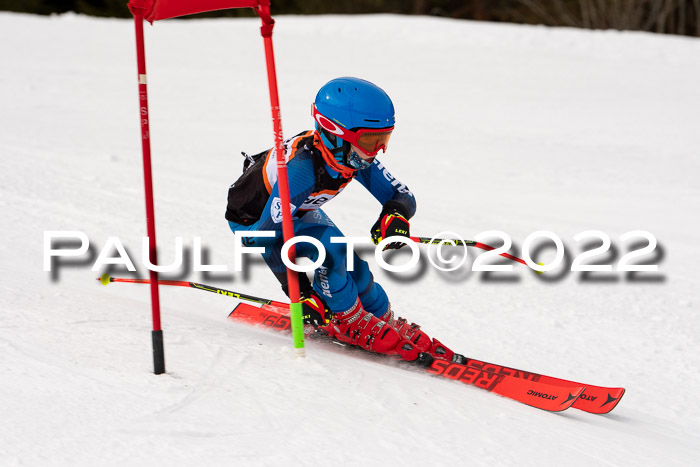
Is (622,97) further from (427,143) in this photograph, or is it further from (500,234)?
(500,234)

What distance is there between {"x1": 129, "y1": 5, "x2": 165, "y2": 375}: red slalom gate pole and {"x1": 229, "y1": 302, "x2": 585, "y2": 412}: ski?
4.93 ft

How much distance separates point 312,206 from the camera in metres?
3.90

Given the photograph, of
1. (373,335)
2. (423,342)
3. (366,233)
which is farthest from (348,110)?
(366,233)

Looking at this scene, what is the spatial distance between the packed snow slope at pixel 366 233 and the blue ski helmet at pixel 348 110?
1.07 metres

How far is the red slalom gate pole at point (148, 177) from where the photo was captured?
8.72 feet

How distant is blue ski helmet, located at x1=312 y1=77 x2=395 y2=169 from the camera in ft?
11.4

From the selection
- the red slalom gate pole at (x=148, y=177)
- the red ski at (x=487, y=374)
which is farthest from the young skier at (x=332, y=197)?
the red slalom gate pole at (x=148, y=177)

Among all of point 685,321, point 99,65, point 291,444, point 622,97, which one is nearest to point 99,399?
point 291,444

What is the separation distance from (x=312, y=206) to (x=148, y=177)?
4.36 feet

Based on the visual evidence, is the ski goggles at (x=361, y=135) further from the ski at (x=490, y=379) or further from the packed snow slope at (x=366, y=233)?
the ski at (x=490, y=379)

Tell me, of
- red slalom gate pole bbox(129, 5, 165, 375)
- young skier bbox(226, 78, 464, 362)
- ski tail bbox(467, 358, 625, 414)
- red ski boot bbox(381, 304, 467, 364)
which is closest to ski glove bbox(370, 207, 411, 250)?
young skier bbox(226, 78, 464, 362)

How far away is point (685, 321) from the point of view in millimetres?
5062

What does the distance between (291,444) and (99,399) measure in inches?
28.0

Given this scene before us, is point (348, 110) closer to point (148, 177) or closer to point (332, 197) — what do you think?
point (332, 197)
